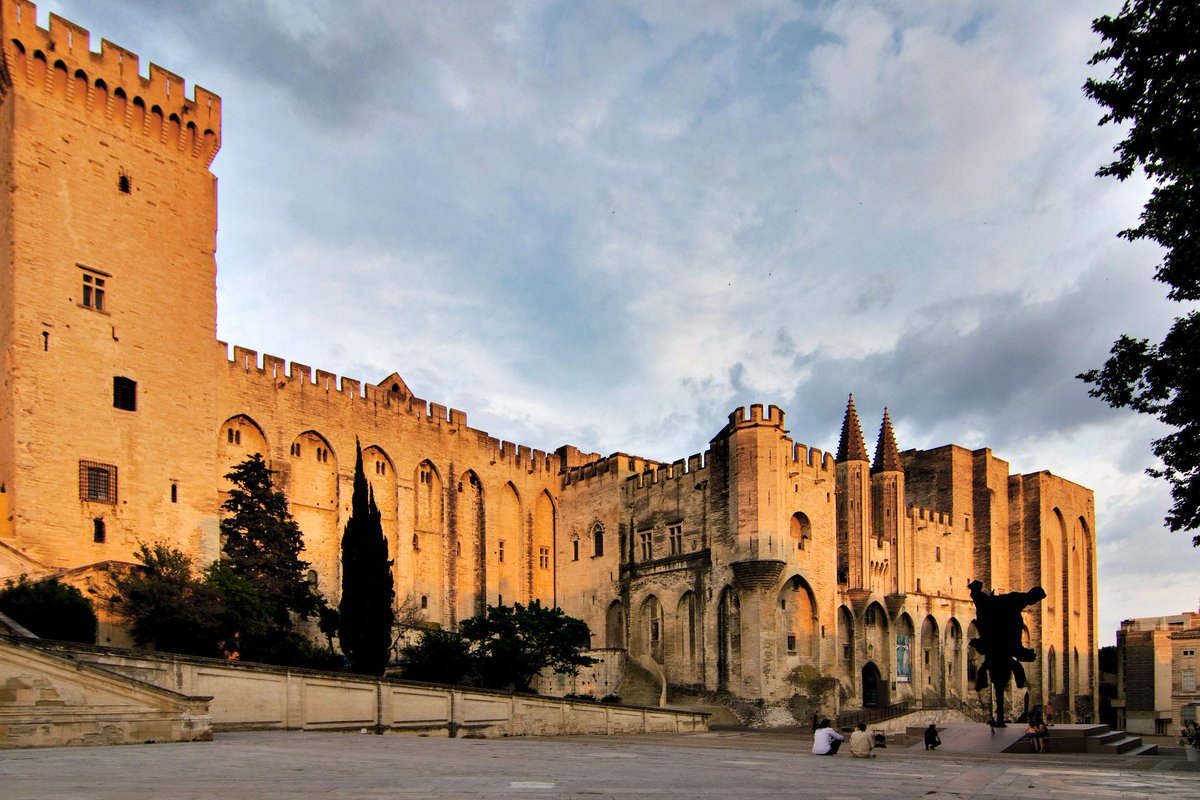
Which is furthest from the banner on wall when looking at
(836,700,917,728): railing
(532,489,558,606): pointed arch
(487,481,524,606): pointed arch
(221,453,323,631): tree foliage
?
(221,453,323,631): tree foliage

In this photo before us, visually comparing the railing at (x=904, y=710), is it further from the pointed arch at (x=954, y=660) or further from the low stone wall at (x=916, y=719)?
the pointed arch at (x=954, y=660)

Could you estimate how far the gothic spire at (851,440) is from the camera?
4341 cm

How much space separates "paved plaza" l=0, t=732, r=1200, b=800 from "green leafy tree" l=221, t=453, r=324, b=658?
11.8 metres

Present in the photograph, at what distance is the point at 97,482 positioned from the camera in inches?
1037

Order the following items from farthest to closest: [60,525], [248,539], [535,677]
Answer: [535,677] → [248,539] → [60,525]

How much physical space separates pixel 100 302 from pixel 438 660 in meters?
13.3

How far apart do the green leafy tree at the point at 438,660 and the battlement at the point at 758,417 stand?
531 inches

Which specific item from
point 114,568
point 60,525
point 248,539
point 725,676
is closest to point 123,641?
point 114,568

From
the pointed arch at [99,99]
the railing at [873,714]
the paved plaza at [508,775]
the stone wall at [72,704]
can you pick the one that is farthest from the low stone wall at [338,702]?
the pointed arch at [99,99]

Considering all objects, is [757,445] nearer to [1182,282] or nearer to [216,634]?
[216,634]

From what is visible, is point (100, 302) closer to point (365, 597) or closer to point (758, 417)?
point (365, 597)

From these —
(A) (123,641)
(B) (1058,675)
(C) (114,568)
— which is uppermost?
(C) (114,568)

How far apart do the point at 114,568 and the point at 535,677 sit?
16394mm

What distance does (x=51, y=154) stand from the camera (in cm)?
2709
